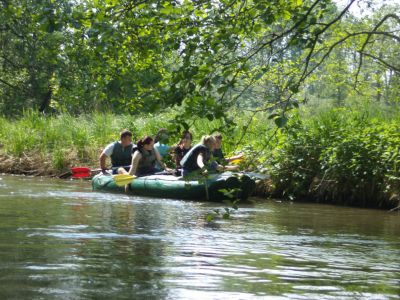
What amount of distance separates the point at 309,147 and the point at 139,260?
25.9 feet

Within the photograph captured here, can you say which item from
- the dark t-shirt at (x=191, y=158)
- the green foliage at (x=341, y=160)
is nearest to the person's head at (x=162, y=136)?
the green foliage at (x=341, y=160)

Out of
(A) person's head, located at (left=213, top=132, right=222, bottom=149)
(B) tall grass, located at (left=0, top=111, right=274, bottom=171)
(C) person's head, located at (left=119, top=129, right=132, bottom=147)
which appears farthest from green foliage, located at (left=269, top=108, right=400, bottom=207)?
(B) tall grass, located at (left=0, top=111, right=274, bottom=171)

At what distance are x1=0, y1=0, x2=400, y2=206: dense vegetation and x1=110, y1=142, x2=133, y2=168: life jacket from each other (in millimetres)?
1339

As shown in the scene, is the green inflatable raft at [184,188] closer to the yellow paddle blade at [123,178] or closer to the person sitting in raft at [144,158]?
the yellow paddle blade at [123,178]

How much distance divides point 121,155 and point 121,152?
2.6 inches

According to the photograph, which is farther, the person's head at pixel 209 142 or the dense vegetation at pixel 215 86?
the person's head at pixel 209 142

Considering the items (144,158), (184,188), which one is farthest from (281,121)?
(144,158)

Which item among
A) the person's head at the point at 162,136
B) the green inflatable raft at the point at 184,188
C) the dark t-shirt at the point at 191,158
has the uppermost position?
the dark t-shirt at the point at 191,158

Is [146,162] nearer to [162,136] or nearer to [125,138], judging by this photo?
[125,138]

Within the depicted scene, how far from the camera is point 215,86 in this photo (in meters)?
6.50

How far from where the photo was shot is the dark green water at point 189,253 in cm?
505

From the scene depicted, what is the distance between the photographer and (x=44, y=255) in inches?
246

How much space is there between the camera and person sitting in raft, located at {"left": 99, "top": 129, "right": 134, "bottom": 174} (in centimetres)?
1468

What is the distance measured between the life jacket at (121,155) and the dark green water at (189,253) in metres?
3.37
